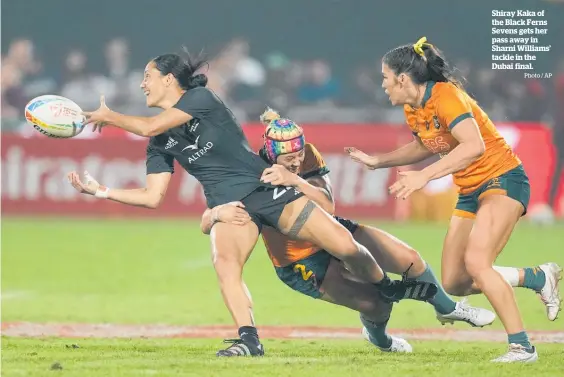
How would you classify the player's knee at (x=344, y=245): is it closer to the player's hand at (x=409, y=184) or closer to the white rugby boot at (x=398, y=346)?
the player's hand at (x=409, y=184)

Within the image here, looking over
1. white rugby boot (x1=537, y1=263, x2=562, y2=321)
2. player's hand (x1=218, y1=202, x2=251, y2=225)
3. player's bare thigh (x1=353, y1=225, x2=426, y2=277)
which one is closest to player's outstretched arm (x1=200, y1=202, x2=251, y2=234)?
player's hand (x1=218, y1=202, x2=251, y2=225)

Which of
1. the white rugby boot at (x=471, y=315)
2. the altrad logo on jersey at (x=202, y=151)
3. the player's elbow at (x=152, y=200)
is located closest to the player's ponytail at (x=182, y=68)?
the altrad logo on jersey at (x=202, y=151)

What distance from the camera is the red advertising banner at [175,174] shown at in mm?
17453

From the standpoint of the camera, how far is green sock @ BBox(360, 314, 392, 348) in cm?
798

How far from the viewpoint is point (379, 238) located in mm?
7961

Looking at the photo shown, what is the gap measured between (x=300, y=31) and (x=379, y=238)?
1357 centimetres

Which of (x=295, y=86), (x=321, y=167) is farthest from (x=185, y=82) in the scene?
(x=295, y=86)

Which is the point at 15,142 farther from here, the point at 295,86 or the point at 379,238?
the point at 379,238

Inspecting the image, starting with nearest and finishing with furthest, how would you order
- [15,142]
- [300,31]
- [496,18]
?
[496,18]
[15,142]
[300,31]

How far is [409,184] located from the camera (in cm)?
670

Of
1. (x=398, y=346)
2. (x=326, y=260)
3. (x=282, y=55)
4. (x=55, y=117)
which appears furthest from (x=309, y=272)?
(x=282, y=55)

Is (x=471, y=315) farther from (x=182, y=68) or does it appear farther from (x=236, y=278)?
(x=182, y=68)

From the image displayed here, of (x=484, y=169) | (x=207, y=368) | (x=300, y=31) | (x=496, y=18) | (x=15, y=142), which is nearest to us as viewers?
(x=207, y=368)

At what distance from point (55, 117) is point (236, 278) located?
65.7 inches
